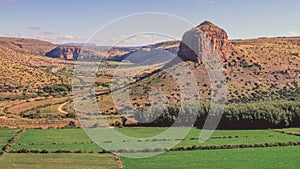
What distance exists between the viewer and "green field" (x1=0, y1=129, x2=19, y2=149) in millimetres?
60281

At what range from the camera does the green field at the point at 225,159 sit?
142 feet

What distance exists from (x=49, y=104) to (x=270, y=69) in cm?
6515

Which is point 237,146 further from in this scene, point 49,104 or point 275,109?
point 49,104

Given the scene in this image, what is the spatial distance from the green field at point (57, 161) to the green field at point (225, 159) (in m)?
2.34

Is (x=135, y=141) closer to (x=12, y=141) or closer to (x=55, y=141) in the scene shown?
(x=55, y=141)

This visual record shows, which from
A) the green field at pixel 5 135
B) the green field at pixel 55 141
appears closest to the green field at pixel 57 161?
the green field at pixel 55 141

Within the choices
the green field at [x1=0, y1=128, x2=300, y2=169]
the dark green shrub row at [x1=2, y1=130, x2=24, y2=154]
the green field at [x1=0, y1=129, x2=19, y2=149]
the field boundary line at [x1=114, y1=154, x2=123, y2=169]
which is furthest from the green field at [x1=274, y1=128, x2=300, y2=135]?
the green field at [x1=0, y1=129, x2=19, y2=149]

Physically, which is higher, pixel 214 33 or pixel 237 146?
pixel 214 33

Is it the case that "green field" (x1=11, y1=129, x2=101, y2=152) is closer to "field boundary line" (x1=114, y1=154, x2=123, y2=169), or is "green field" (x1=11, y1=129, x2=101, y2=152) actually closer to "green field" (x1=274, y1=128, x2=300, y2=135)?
"field boundary line" (x1=114, y1=154, x2=123, y2=169)

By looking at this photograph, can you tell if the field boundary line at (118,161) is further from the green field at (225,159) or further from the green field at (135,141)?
the green field at (135,141)

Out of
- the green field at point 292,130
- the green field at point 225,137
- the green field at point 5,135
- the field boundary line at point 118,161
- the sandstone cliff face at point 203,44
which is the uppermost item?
the sandstone cliff face at point 203,44

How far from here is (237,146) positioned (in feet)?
185

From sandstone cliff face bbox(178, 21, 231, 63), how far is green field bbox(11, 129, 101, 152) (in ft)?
200

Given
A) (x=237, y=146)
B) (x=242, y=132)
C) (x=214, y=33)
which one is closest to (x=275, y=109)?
(x=242, y=132)
